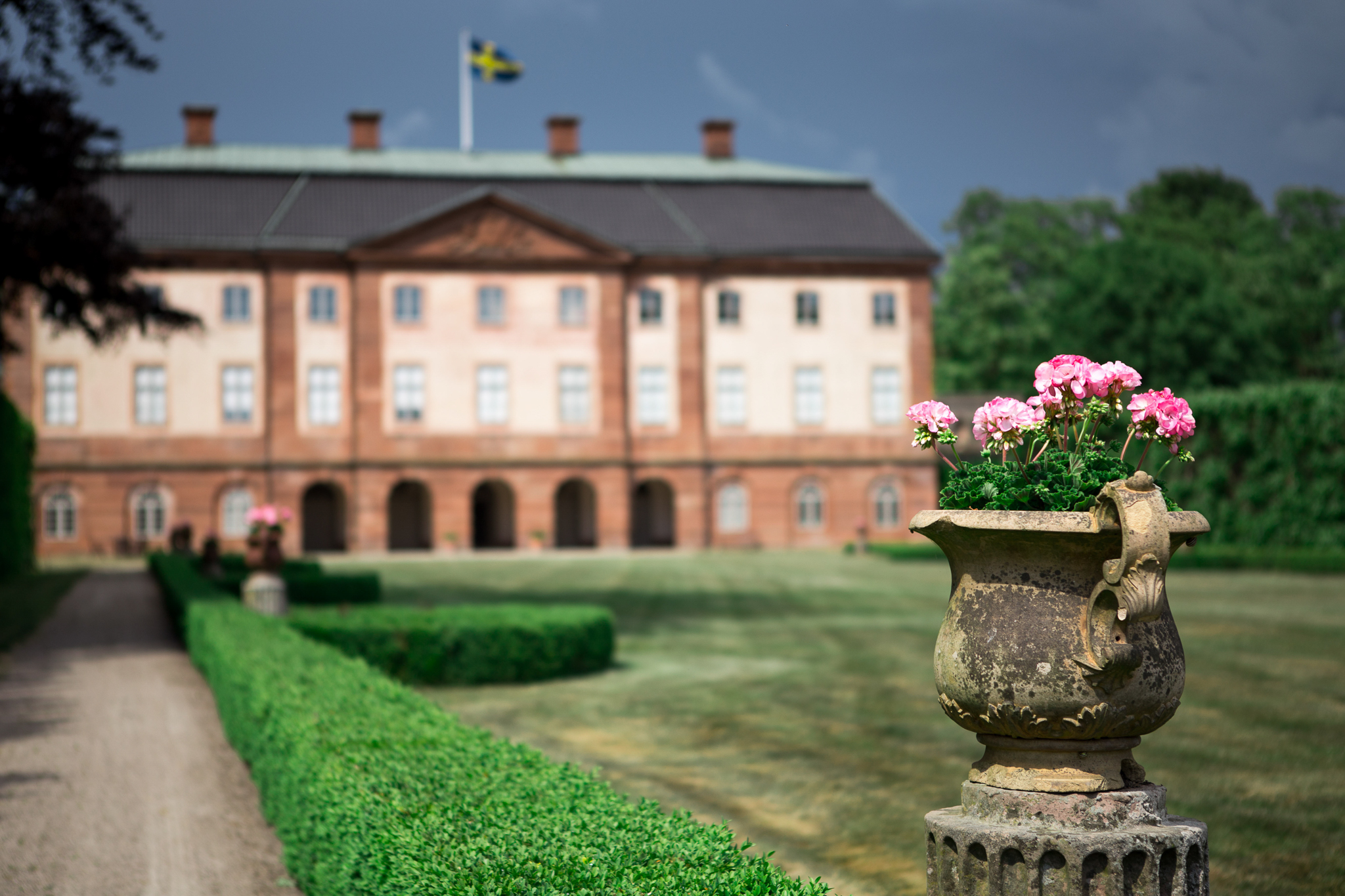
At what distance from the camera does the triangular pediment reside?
4084 cm

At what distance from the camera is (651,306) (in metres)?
43.0

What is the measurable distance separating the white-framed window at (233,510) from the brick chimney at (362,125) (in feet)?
45.8

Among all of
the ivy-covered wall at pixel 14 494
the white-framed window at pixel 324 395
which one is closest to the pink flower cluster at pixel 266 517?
the ivy-covered wall at pixel 14 494

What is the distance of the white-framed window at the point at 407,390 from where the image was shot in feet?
135

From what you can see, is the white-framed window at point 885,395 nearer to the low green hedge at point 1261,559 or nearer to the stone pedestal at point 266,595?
the low green hedge at point 1261,559

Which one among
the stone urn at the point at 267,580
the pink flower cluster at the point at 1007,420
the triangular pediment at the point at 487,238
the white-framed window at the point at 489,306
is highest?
the triangular pediment at the point at 487,238

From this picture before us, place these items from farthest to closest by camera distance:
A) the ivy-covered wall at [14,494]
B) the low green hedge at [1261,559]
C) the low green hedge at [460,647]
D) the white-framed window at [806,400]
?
1. the white-framed window at [806,400]
2. the low green hedge at [1261,559]
3. the ivy-covered wall at [14,494]
4. the low green hedge at [460,647]

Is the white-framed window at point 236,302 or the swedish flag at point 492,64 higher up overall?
the swedish flag at point 492,64

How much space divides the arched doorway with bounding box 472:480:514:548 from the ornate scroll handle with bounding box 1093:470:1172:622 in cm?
4098

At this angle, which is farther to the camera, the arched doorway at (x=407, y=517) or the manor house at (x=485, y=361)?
the arched doorway at (x=407, y=517)

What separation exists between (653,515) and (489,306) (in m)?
10.3

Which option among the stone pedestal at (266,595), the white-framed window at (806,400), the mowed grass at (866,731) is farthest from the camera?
the white-framed window at (806,400)

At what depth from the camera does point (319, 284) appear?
41.1 m

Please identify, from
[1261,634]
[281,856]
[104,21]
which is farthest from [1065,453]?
[104,21]
